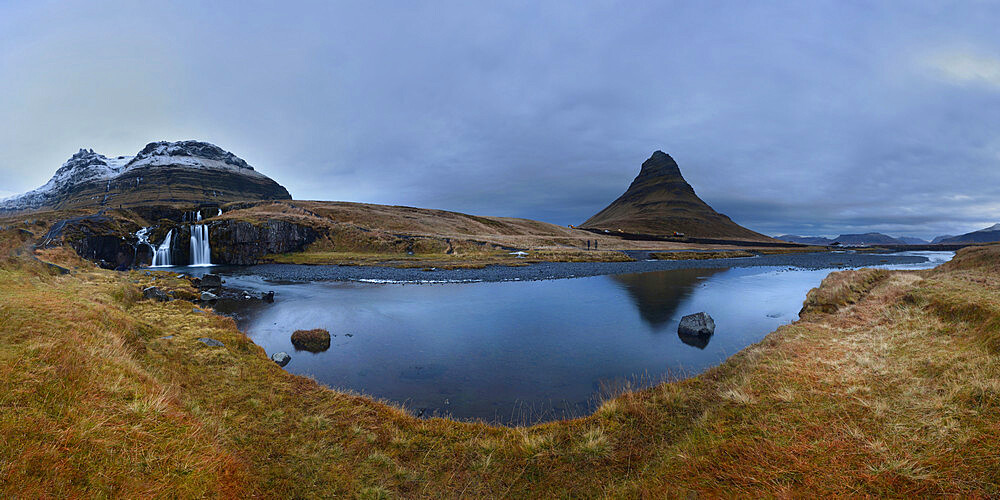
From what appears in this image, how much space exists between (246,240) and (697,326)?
80277 millimetres

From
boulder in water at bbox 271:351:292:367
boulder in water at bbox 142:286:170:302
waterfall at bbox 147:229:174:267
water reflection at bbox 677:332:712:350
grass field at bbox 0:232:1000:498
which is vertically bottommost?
water reflection at bbox 677:332:712:350

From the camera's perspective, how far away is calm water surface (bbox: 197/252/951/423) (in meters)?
13.0

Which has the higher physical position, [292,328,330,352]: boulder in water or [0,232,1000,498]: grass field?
[0,232,1000,498]: grass field

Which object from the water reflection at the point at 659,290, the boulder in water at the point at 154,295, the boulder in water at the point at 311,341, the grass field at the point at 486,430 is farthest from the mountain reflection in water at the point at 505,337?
the boulder in water at the point at 154,295

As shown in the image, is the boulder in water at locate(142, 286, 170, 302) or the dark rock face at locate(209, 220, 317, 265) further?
the dark rock face at locate(209, 220, 317, 265)

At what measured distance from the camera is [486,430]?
27.5 feet

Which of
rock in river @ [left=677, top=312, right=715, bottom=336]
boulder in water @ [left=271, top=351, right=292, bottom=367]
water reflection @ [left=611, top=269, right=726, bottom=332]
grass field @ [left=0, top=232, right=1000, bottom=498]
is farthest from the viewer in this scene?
water reflection @ [left=611, top=269, right=726, bottom=332]

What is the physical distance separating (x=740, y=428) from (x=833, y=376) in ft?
12.3

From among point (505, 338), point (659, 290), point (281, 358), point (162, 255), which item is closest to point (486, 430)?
point (281, 358)

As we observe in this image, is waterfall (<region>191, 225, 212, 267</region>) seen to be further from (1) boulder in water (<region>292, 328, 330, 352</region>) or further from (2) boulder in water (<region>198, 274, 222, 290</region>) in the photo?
(1) boulder in water (<region>292, 328, 330, 352</region>)

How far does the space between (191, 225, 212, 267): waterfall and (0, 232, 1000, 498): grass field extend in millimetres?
71795

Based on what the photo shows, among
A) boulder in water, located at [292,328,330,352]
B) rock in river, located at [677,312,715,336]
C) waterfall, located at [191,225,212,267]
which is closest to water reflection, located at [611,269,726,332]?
rock in river, located at [677,312,715,336]

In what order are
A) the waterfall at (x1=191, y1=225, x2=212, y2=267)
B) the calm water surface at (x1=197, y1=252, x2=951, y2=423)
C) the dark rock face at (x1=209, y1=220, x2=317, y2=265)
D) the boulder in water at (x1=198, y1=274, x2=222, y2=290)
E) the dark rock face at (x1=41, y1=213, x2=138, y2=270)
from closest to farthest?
the calm water surface at (x1=197, y1=252, x2=951, y2=423) < the boulder in water at (x1=198, y1=274, x2=222, y2=290) < the dark rock face at (x1=41, y1=213, x2=138, y2=270) < the waterfall at (x1=191, y1=225, x2=212, y2=267) < the dark rock face at (x1=209, y1=220, x2=317, y2=265)

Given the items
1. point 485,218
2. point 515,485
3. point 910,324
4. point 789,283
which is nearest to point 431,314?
point 515,485
